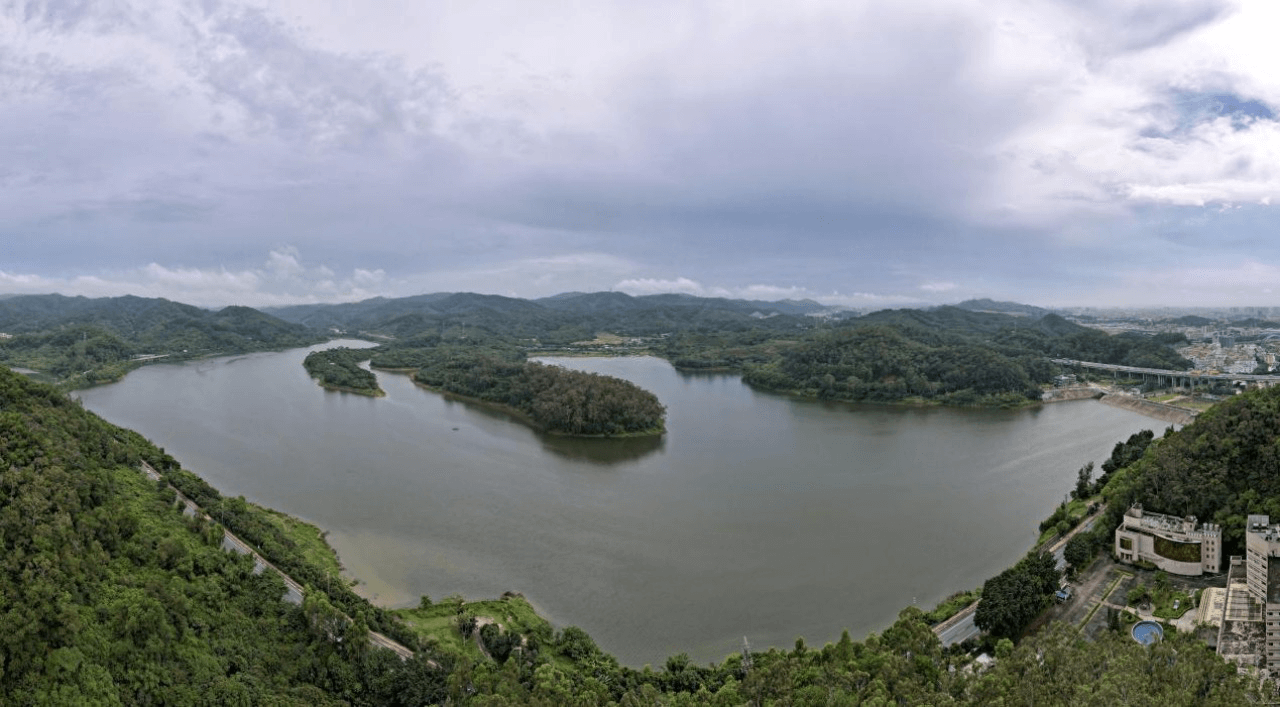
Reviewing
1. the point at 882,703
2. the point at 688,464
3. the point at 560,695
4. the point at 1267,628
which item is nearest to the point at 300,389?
the point at 688,464

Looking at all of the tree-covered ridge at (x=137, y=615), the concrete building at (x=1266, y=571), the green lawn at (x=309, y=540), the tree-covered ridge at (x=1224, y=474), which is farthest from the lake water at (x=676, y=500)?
the concrete building at (x=1266, y=571)

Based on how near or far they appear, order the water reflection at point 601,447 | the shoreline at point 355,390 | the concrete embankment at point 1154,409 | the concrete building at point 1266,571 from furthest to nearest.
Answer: the shoreline at point 355,390
the concrete embankment at point 1154,409
the water reflection at point 601,447
the concrete building at point 1266,571

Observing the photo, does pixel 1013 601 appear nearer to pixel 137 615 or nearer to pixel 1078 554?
pixel 1078 554

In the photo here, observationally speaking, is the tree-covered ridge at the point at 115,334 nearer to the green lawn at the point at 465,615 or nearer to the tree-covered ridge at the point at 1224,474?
the green lawn at the point at 465,615

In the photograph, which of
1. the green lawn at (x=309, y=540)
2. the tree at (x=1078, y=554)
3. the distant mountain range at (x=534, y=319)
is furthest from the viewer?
the distant mountain range at (x=534, y=319)

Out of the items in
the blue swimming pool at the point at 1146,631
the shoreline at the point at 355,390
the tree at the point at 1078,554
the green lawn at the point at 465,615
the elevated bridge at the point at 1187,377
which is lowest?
the green lawn at the point at 465,615

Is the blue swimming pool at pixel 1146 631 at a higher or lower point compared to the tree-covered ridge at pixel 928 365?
lower
